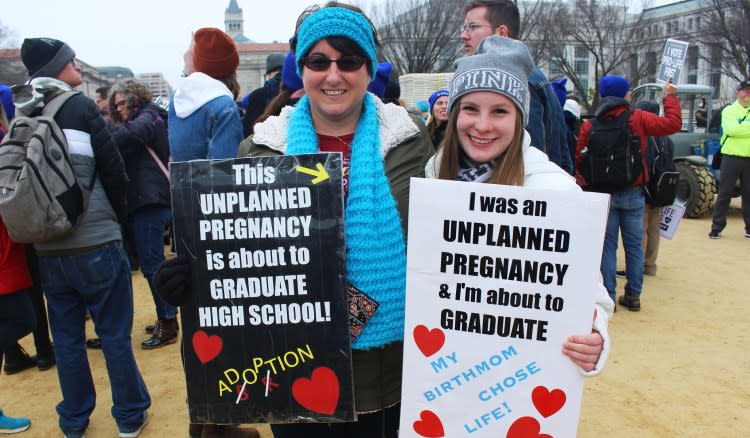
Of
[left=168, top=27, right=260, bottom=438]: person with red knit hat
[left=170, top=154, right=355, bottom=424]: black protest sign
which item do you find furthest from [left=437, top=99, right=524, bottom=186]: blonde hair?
[left=168, top=27, right=260, bottom=438]: person with red knit hat

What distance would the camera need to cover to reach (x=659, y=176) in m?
5.92

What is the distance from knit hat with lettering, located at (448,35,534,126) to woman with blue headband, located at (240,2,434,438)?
0.26m

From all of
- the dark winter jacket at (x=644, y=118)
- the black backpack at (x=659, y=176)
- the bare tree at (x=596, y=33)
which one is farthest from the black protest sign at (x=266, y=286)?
the bare tree at (x=596, y=33)

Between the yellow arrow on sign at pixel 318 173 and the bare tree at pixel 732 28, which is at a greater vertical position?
the bare tree at pixel 732 28

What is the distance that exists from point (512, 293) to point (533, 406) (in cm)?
34

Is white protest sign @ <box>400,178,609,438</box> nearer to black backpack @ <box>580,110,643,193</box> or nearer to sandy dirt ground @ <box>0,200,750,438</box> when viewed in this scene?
sandy dirt ground @ <box>0,200,750,438</box>

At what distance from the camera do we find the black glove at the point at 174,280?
1711mm

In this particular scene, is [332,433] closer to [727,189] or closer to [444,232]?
[444,232]

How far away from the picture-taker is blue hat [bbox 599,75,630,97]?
5289mm

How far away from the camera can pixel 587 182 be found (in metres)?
5.48

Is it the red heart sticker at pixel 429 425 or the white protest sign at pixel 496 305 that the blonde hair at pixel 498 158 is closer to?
the white protest sign at pixel 496 305

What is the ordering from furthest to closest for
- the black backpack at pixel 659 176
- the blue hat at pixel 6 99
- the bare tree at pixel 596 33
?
the bare tree at pixel 596 33
the black backpack at pixel 659 176
the blue hat at pixel 6 99

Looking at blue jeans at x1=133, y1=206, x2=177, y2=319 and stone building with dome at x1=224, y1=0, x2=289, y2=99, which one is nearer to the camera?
blue jeans at x1=133, y1=206, x2=177, y2=319

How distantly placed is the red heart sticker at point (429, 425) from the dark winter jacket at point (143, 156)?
3.66 meters
